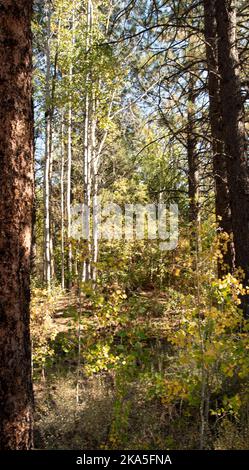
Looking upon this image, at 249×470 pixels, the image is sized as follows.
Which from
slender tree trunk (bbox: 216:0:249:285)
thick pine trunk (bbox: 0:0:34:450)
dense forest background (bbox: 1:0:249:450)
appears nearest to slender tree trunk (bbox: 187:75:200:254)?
dense forest background (bbox: 1:0:249:450)

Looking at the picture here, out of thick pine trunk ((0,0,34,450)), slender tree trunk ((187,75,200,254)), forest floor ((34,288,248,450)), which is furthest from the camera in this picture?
forest floor ((34,288,248,450))

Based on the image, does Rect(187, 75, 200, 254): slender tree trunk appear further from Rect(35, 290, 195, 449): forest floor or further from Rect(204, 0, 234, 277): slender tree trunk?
Rect(35, 290, 195, 449): forest floor

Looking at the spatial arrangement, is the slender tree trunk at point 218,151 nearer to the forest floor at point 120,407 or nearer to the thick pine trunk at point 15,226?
the forest floor at point 120,407

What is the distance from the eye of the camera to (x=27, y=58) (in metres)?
2.87

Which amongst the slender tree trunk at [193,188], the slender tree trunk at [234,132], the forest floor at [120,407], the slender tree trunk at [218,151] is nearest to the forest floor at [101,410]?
the forest floor at [120,407]

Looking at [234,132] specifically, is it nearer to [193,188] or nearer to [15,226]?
[193,188]

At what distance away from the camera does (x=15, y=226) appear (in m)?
2.75

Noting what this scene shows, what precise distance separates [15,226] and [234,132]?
420 cm

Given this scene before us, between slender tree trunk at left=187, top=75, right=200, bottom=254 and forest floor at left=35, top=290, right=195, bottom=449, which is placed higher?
slender tree trunk at left=187, top=75, right=200, bottom=254

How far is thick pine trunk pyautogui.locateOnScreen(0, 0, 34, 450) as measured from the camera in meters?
2.67

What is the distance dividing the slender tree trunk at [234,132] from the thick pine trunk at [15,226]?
382cm

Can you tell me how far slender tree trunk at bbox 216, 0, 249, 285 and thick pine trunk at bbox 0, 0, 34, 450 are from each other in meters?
3.82
